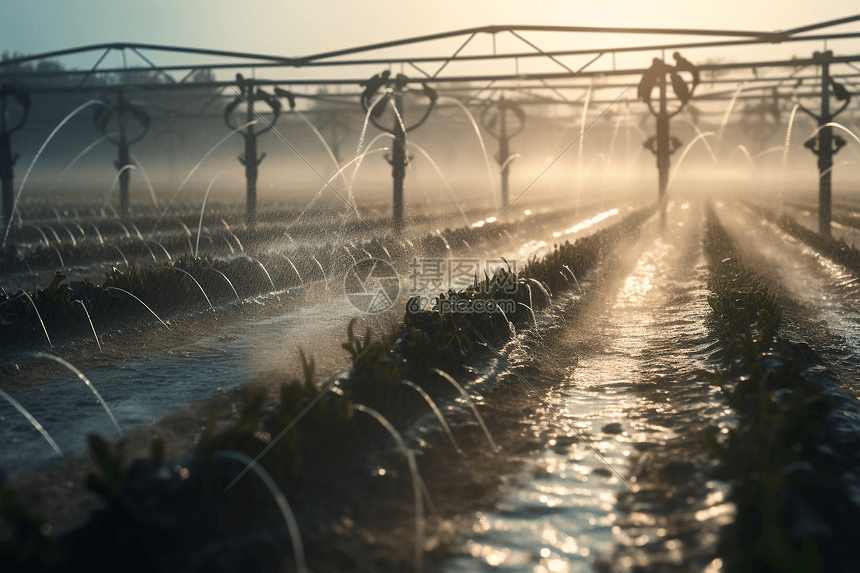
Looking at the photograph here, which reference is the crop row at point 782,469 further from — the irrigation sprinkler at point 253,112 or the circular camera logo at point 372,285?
the irrigation sprinkler at point 253,112

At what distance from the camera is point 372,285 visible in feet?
37.3

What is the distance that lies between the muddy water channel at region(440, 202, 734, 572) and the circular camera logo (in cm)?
279

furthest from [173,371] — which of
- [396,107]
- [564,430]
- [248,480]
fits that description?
[396,107]

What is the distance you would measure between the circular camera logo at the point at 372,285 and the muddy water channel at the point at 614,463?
279 cm

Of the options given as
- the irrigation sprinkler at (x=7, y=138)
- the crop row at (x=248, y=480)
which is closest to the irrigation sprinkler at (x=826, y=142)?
the crop row at (x=248, y=480)

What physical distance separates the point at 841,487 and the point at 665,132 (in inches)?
670

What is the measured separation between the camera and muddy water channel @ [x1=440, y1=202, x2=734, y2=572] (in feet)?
10.7

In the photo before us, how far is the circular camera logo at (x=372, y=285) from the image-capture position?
9.73 metres

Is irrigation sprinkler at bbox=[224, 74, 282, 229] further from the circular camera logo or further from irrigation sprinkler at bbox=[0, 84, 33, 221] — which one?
the circular camera logo

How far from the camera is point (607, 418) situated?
5.12 meters

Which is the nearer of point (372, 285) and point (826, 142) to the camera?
point (372, 285)

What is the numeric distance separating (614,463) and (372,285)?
747 cm

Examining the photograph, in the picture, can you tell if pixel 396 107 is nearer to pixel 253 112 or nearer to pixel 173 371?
pixel 253 112

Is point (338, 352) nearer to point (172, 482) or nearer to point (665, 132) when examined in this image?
point (172, 482)
